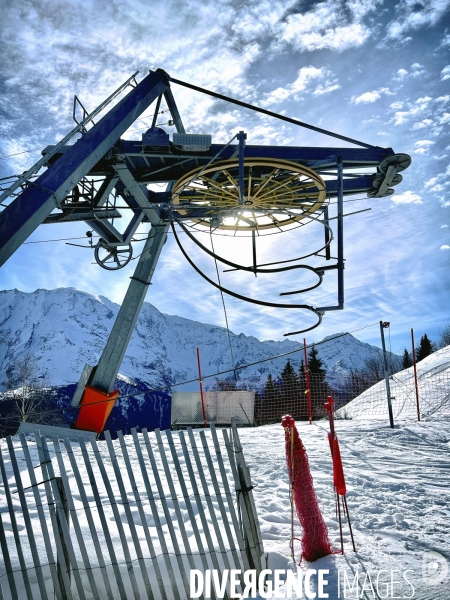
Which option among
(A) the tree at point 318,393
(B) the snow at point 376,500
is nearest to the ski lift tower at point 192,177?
(B) the snow at point 376,500

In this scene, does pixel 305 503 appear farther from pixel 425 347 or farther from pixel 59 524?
pixel 425 347

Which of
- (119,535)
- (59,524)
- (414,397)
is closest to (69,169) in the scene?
(59,524)

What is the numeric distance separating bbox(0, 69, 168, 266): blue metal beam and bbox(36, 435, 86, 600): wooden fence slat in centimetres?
385

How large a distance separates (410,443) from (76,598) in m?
8.02

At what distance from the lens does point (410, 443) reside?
32.4ft

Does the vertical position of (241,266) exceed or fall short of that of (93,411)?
it exceeds it

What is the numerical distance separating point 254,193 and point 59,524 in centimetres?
525

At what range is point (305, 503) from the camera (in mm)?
4410

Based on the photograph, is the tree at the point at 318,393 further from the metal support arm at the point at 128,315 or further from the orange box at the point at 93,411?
the orange box at the point at 93,411

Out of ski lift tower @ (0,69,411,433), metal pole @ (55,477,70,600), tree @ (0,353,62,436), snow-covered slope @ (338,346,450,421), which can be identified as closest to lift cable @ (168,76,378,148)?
ski lift tower @ (0,69,411,433)

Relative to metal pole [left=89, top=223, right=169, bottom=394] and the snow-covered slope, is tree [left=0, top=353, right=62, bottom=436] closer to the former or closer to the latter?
metal pole [left=89, top=223, right=169, bottom=394]

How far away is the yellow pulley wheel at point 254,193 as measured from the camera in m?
6.36

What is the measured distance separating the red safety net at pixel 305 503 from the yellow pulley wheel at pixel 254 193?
329cm

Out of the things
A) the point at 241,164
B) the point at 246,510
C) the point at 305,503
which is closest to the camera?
the point at 246,510
